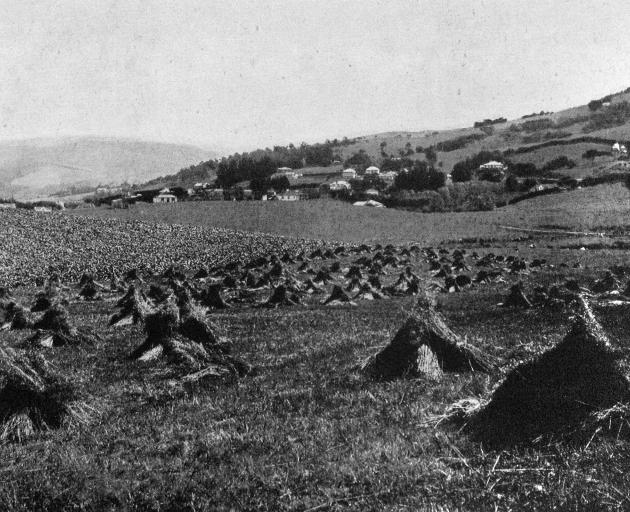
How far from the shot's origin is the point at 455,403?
10586 millimetres

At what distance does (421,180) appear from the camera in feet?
403

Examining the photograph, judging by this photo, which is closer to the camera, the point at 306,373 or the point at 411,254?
the point at 306,373

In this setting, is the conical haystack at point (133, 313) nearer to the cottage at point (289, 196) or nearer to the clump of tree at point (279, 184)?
→ the cottage at point (289, 196)

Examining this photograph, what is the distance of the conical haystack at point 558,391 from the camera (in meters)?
9.24

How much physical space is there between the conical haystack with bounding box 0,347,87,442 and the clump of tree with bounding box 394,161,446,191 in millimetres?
113864

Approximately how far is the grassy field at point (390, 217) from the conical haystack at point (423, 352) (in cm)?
6250

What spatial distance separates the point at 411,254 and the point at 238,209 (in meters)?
55.5

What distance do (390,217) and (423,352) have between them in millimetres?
83914

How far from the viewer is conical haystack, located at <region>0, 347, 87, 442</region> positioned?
11.8m

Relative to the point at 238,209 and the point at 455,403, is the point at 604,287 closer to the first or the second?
the point at 455,403

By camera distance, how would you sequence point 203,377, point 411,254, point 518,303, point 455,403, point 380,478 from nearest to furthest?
1. point 380,478
2. point 455,403
3. point 203,377
4. point 518,303
5. point 411,254

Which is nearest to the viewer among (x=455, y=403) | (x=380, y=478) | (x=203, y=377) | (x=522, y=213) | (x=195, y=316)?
(x=380, y=478)

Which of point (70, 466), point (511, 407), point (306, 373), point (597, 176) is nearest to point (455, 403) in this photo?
point (511, 407)

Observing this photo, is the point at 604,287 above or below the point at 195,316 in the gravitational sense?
below
